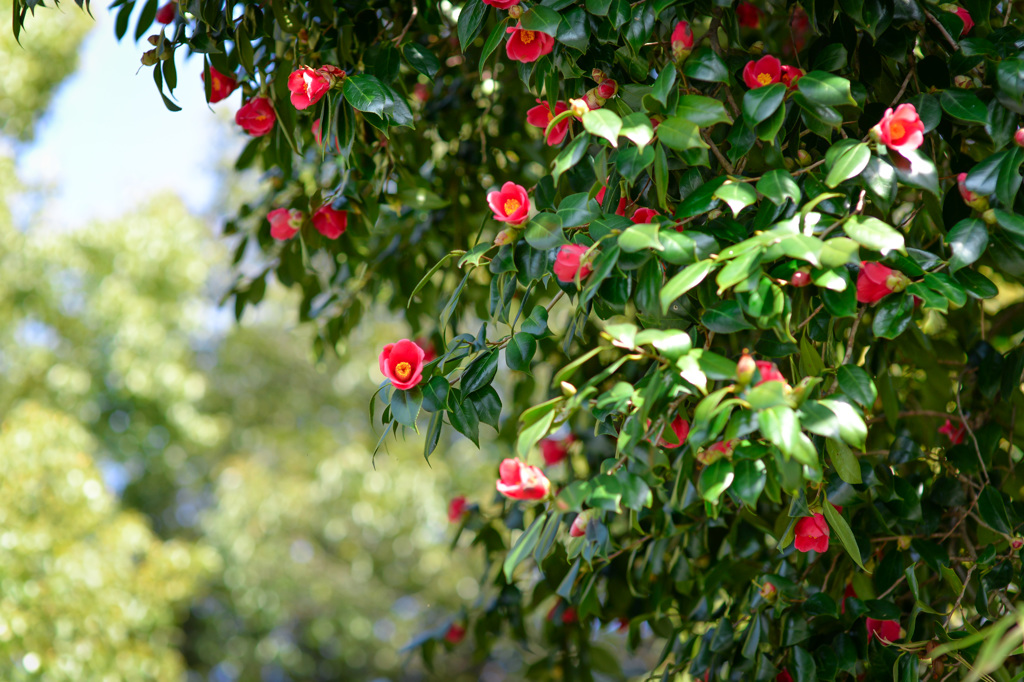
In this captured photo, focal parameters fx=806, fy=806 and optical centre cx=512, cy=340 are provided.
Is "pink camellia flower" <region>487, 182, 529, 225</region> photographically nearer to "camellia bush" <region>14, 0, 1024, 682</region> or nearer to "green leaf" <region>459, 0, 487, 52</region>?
"camellia bush" <region>14, 0, 1024, 682</region>

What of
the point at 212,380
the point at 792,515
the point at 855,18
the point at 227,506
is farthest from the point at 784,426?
the point at 212,380

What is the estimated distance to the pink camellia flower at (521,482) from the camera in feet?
2.82

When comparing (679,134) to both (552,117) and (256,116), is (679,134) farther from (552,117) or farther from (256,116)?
(256,116)

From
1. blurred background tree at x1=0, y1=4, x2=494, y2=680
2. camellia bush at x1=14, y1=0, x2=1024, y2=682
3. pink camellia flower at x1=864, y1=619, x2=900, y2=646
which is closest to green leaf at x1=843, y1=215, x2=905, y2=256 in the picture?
camellia bush at x1=14, y1=0, x2=1024, y2=682

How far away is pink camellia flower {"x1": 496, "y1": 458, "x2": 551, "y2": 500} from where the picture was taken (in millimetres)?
860

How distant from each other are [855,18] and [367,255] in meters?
1.04

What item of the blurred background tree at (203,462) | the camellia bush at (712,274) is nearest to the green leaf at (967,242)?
the camellia bush at (712,274)

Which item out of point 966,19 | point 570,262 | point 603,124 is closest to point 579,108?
point 603,124

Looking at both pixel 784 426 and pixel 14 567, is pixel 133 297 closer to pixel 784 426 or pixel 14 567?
pixel 14 567

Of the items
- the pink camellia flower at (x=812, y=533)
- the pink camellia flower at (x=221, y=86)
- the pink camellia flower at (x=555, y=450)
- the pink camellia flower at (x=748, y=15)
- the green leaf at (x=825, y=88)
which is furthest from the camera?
the pink camellia flower at (x=555, y=450)

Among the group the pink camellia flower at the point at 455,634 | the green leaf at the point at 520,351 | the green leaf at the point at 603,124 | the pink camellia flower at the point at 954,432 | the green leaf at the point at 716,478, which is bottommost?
the pink camellia flower at the point at 455,634

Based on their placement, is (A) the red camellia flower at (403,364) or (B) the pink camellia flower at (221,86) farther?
(B) the pink camellia flower at (221,86)

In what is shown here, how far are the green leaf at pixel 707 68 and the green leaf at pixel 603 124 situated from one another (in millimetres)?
136

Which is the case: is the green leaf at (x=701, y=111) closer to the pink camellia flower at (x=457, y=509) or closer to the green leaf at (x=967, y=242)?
the green leaf at (x=967, y=242)
